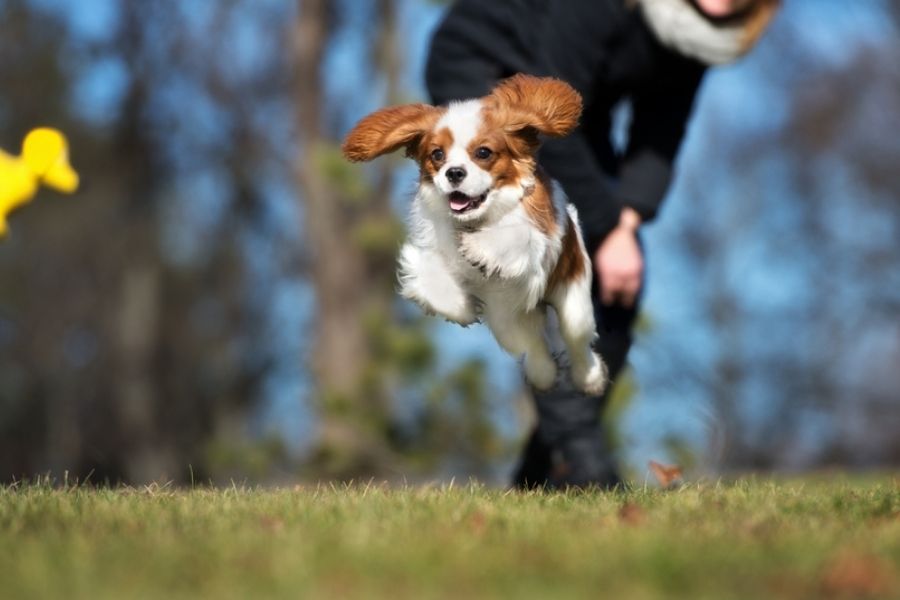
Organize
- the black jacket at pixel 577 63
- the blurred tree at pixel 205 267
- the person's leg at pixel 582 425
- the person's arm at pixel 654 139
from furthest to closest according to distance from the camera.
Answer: the blurred tree at pixel 205 267, the person's leg at pixel 582 425, the person's arm at pixel 654 139, the black jacket at pixel 577 63

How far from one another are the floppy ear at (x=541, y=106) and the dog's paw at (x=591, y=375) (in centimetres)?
81

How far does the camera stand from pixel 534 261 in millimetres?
3660

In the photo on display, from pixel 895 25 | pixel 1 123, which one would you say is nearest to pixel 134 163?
pixel 1 123

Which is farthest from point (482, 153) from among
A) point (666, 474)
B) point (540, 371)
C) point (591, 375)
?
point (666, 474)

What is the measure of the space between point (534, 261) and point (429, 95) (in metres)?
1.22

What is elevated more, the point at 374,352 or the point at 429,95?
the point at 429,95

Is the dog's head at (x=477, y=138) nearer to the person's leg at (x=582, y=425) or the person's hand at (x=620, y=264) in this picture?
the person's hand at (x=620, y=264)

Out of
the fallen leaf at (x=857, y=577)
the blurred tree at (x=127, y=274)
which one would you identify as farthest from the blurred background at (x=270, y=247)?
the fallen leaf at (x=857, y=577)

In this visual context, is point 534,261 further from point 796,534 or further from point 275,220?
point 275,220

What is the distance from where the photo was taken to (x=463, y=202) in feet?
11.7

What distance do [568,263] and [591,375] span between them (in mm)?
472

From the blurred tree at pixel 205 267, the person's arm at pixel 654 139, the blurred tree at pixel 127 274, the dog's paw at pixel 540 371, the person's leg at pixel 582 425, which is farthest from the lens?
the blurred tree at pixel 127 274

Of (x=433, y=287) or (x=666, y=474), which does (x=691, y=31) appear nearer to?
(x=433, y=287)

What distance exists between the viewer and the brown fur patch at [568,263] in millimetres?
3895
